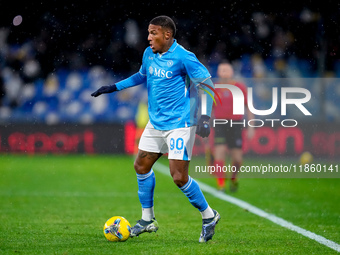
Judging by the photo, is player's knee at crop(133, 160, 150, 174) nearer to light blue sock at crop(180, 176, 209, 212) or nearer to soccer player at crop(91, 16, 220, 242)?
soccer player at crop(91, 16, 220, 242)

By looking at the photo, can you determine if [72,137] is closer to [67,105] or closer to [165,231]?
[67,105]

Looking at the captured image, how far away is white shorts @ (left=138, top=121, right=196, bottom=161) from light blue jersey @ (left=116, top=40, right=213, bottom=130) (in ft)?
0.18

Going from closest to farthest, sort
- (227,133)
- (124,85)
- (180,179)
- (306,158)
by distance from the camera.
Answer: (180,179) < (124,85) < (227,133) < (306,158)

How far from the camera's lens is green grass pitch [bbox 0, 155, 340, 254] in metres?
5.02

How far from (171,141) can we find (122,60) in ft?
48.0

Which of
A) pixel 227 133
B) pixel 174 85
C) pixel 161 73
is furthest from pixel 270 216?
pixel 227 133

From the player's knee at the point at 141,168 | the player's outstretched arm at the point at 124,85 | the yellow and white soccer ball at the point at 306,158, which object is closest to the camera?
the player's knee at the point at 141,168

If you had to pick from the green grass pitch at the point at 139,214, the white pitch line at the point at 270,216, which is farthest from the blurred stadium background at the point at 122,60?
the white pitch line at the point at 270,216

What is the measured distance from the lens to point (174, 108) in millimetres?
5285

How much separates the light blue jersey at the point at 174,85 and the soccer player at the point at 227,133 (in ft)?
13.8

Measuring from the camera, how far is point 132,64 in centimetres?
1961

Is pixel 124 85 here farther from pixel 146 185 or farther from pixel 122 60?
pixel 122 60

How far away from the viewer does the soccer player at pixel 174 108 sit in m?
5.21

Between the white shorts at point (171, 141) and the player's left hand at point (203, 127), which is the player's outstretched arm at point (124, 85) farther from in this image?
the player's left hand at point (203, 127)
